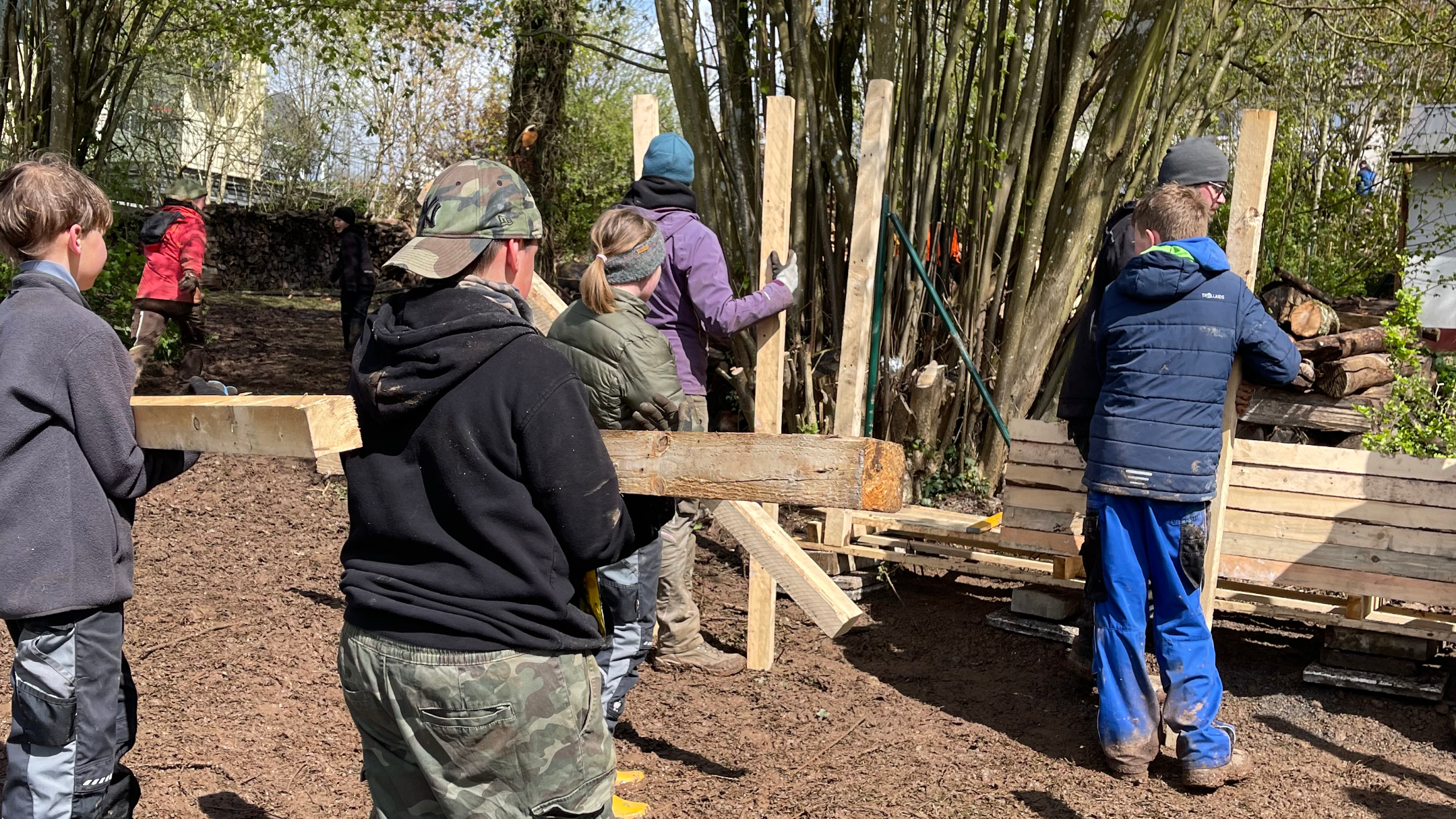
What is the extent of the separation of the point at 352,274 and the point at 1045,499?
963 cm

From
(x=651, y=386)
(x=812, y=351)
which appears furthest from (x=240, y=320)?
(x=651, y=386)

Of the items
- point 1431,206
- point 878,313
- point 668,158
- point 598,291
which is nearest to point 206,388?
point 598,291

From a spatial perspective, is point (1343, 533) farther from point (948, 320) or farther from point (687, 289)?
point (687, 289)

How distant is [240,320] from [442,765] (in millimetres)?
14828

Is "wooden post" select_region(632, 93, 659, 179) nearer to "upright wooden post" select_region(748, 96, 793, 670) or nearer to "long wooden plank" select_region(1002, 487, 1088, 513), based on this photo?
"upright wooden post" select_region(748, 96, 793, 670)

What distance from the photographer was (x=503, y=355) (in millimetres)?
1938

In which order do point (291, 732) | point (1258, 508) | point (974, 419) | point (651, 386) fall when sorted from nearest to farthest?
point (651, 386)
point (291, 732)
point (1258, 508)
point (974, 419)

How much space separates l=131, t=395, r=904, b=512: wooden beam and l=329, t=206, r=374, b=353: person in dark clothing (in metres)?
11.1

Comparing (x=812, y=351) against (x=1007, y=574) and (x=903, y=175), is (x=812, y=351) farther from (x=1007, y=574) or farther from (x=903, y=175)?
(x=1007, y=574)

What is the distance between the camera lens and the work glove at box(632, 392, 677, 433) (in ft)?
11.0

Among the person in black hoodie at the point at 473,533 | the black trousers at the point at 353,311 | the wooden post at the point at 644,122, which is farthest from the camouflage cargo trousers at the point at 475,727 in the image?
the black trousers at the point at 353,311

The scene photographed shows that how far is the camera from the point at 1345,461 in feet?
15.0

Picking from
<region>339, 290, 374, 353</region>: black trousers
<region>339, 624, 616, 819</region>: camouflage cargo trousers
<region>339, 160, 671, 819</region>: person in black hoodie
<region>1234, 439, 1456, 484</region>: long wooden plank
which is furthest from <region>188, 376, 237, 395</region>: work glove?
<region>339, 290, 374, 353</region>: black trousers

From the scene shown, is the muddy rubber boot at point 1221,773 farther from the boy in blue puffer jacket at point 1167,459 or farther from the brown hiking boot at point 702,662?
the brown hiking boot at point 702,662
